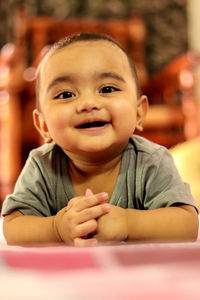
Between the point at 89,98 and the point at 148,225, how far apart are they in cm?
20

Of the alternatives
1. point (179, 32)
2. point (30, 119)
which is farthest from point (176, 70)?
point (179, 32)

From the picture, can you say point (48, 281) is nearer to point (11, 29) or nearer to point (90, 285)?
point (90, 285)

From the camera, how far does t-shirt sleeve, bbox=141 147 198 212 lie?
23.3 inches

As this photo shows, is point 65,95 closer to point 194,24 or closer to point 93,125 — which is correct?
point 93,125

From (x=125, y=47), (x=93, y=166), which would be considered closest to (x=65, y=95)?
(x=93, y=166)

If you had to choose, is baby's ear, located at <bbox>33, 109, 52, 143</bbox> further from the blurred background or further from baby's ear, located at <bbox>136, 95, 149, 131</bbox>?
the blurred background

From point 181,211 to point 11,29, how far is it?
8.69ft

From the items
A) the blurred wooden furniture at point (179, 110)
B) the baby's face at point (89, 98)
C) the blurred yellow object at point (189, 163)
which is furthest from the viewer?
the blurred wooden furniture at point (179, 110)

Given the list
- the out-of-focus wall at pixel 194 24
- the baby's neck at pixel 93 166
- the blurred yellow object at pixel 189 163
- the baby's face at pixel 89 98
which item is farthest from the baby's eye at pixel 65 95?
the out-of-focus wall at pixel 194 24

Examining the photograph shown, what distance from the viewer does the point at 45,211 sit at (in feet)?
2.20

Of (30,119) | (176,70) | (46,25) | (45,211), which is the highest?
(46,25)

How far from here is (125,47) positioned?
272 centimetres

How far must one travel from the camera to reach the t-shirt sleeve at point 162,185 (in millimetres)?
592

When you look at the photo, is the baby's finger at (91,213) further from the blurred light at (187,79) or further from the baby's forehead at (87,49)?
the blurred light at (187,79)
